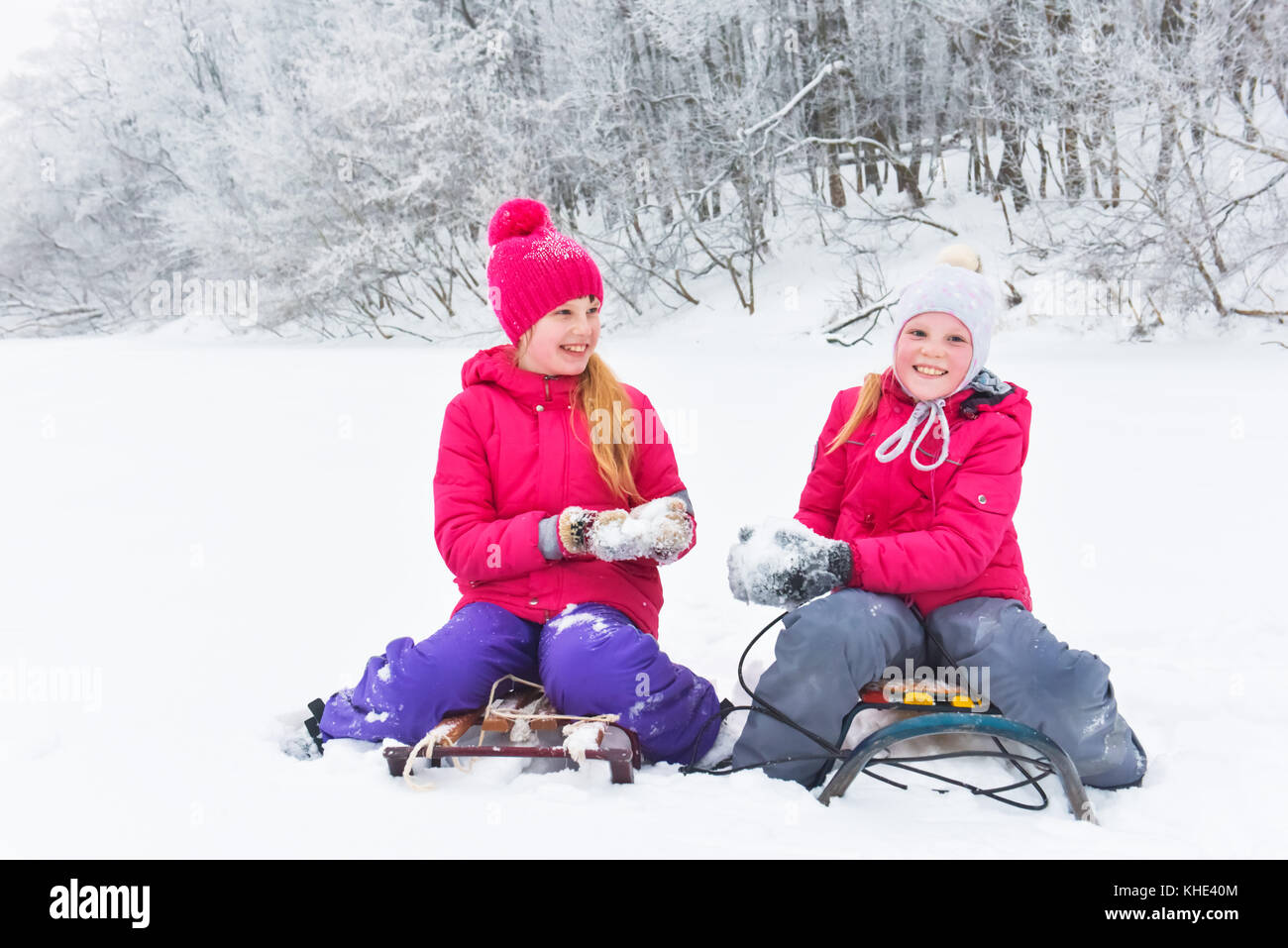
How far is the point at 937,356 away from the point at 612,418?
843 millimetres

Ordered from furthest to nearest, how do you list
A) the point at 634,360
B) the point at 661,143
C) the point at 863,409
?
1. the point at 661,143
2. the point at 634,360
3. the point at 863,409

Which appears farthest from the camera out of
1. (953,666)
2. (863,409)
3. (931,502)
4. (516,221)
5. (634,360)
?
(634,360)

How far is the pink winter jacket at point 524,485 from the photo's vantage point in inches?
82.1

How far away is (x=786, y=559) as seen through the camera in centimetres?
183

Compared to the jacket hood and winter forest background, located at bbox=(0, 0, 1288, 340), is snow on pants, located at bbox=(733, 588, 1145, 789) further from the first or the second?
winter forest background, located at bbox=(0, 0, 1288, 340)

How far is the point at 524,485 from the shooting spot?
217 cm

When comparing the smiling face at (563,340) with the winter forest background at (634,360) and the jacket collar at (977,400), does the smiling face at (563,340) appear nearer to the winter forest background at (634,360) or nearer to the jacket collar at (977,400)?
the jacket collar at (977,400)

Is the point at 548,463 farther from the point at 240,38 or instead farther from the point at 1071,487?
the point at 240,38

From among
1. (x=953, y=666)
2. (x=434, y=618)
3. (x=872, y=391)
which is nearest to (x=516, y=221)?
(x=872, y=391)

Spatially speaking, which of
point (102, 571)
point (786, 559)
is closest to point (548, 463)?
point (786, 559)

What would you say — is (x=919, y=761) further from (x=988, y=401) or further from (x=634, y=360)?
(x=634, y=360)

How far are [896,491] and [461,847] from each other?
1.30 metres

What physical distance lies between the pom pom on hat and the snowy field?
4.38ft

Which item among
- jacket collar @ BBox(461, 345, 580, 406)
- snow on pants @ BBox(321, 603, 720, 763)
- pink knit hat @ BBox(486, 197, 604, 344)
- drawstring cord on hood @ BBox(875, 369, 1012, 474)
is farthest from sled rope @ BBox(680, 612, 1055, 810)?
pink knit hat @ BBox(486, 197, 604, 344)
